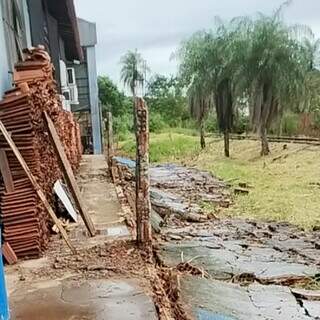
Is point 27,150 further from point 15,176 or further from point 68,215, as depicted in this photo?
point 68,215

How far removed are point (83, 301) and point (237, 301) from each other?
1.78 metres

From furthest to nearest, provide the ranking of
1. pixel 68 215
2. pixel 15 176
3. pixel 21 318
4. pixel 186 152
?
pixel 186 152 < pixel 68 215 < pixel 15 176 < pixel 21 318

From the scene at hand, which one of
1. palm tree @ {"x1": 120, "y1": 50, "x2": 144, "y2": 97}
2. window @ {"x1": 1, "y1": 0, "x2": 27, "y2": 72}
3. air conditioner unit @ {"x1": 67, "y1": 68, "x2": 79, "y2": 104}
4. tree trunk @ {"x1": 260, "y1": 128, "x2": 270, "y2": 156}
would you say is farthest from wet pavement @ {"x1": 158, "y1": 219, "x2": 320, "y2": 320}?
palm tree @ {"x1": 120, "y1": 50, "x2": 144, "y2": 97}

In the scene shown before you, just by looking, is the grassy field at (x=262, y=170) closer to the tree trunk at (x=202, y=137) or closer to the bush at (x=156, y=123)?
the tree trunk at (x=202, y=137)

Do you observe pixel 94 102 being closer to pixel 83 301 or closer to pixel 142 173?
pixel 142 173

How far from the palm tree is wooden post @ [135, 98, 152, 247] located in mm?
34945

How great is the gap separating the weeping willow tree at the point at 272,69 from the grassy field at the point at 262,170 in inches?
79.8

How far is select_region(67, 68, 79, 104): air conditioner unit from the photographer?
68.5ft

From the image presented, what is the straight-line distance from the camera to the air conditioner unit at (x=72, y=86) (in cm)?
2088

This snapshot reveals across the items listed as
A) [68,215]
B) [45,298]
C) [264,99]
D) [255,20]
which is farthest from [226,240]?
[255,20]

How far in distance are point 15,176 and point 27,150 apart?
0.28 metres

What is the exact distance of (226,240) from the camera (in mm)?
9344

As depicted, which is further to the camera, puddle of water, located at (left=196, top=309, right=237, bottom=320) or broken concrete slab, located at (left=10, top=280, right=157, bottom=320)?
puddle of water, located at (left=196, top=309, right=237, bottom=320)

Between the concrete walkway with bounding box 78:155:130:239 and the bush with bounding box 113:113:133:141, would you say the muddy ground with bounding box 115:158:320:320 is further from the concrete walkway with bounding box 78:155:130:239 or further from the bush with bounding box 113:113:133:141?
the bush with bounding box 113:113:133:141
